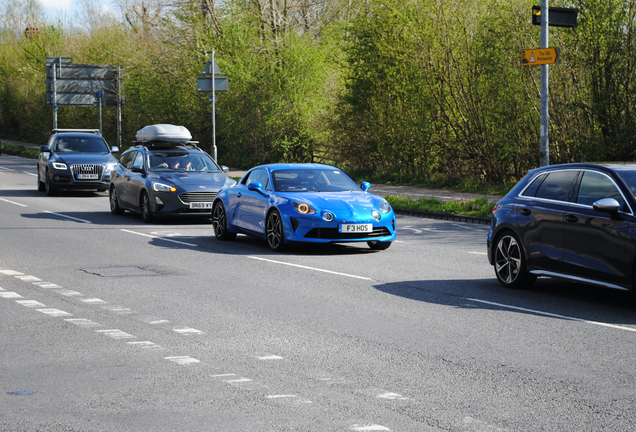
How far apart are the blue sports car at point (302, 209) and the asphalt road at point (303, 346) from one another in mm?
483

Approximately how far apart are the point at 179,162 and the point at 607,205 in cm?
1268

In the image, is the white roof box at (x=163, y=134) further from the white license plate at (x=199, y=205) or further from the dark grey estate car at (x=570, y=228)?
the dark grey estate car at (x=570, y=228)

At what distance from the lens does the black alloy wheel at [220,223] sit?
51.2ft

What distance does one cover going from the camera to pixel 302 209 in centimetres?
1353

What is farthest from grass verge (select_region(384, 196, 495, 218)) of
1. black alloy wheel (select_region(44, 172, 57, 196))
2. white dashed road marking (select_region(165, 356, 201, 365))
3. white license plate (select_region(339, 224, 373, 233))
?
white dashed road marking (select_region(165, 356, 201, 365))

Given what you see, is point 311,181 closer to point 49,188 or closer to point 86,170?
point 86,170

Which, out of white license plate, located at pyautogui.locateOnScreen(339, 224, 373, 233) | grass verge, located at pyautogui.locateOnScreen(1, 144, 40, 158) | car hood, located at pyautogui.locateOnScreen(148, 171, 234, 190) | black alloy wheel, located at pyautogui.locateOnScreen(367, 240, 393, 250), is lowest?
black alloy wheel, located at pyautogui.locateOnScreen(367, 240, 393, 250)

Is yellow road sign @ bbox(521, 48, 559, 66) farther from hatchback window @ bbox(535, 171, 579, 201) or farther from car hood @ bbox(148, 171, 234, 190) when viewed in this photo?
hatchback window @ bbox(535, 171, 579, 201)

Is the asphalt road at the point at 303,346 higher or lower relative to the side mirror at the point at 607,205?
lower

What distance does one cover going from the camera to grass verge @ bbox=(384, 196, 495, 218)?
19.7 m

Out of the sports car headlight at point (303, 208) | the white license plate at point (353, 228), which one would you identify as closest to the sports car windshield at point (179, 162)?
the sports car headlight at point (303, 208)

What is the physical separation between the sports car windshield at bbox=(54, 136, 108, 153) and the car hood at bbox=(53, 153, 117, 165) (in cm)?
60

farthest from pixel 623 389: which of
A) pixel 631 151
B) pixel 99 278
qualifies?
pixel 631 151

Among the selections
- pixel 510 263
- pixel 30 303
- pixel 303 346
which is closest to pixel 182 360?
pixel 303 346
